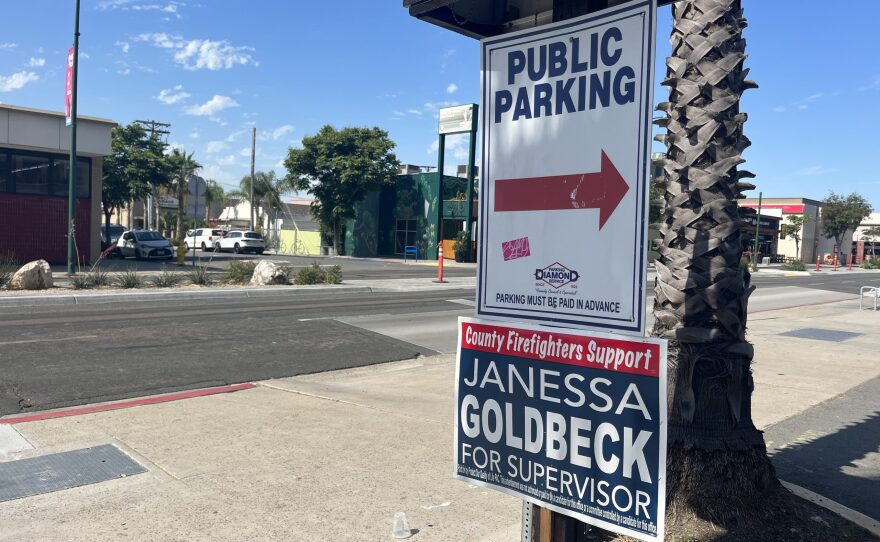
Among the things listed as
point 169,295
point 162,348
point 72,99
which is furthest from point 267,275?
point 162,348

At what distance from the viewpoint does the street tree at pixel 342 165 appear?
43906 millimetres

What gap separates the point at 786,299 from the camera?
23031 mm

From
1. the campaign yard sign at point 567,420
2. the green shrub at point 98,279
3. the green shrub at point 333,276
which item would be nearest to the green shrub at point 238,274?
the green shrub at point 333,276

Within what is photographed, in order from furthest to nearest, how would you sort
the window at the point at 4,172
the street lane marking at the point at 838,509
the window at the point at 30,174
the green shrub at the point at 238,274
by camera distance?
the window at the point at 30,174 → the window at the point at 4,172 → the green shrub at the point at 238,274 → the street lane marking at the point at 838,509

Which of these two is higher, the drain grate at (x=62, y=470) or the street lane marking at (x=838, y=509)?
the street lane marking at (x=838, y=509)

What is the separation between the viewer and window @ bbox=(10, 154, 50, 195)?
24.9m

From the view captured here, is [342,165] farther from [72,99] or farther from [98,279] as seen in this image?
[98,279]

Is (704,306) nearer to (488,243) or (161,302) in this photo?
(488,243)

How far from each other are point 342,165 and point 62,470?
1577 inches

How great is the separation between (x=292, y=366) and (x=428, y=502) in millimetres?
4909

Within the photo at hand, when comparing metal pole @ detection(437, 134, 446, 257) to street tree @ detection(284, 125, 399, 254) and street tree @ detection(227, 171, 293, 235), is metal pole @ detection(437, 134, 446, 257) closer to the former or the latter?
street tree @ detection(284, 125, 399, 254)

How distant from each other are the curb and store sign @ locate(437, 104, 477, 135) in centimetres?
2310

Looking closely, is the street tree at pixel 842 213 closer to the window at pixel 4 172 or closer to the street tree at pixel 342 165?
the street tree at pixel 342 165

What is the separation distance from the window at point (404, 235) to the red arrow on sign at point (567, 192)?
44.3 meters
